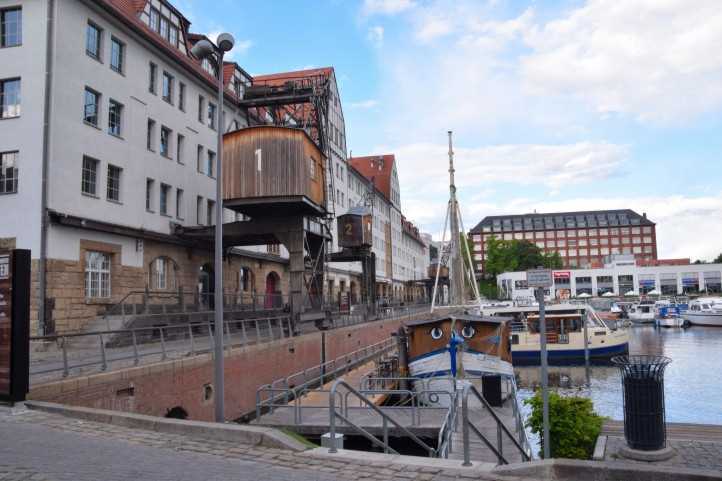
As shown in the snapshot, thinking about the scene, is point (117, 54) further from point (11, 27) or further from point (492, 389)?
point (492, 389)

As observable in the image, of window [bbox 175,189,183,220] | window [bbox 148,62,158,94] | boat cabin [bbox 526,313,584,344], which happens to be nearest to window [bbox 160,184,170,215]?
window [bbox 175,189,183,220]

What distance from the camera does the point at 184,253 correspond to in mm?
27625

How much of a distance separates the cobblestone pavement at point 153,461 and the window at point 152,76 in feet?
65.3

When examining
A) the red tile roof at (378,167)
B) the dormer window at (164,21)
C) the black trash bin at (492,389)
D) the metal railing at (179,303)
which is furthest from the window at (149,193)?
the red tile roof at (378,167)

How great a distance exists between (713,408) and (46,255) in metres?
23.8

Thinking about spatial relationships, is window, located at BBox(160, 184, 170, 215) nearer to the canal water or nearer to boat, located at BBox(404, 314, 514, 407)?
boat, located at BBox(404, 314, 514, 407)

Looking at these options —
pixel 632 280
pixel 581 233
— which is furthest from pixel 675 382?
pixel 581 233

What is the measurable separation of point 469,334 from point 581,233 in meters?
145

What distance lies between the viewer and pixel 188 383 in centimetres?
1572

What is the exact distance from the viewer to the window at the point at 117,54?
23.5m

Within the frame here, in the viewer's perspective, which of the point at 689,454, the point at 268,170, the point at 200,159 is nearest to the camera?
the point at 689,454

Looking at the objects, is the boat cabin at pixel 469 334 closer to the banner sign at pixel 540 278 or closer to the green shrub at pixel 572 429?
the green shrub at pixel 572 429

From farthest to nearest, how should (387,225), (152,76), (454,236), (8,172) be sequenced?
(387,225)
(454,236)
(152,76)
(8,172)

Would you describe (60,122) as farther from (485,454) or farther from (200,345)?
(485,454)
